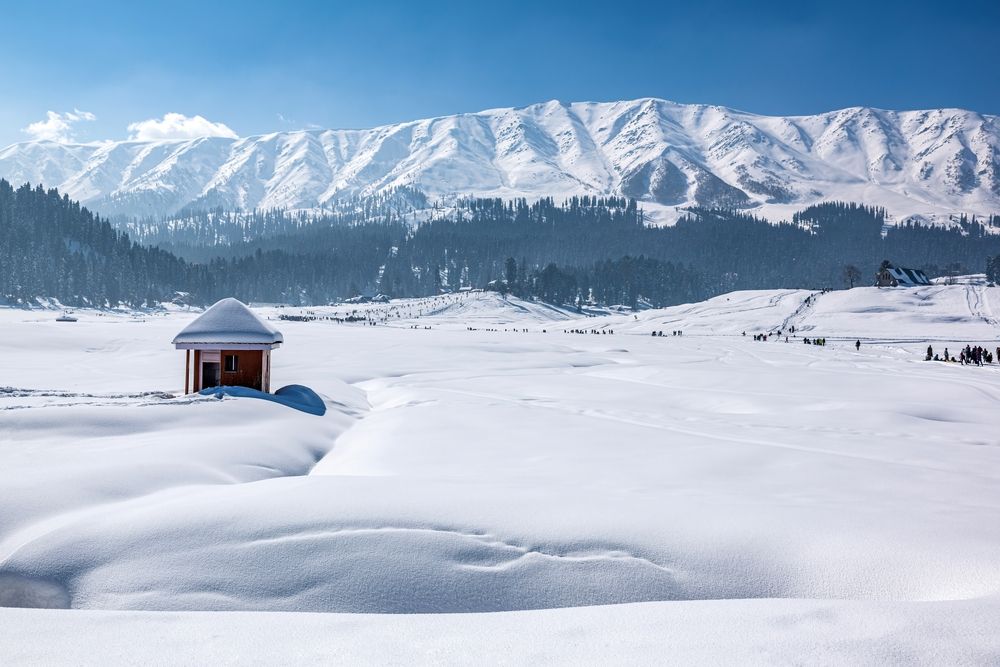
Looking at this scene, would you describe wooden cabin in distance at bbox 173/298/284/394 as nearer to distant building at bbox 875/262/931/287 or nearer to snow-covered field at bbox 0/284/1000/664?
snow-covered field at bbox 0/284/1000/664

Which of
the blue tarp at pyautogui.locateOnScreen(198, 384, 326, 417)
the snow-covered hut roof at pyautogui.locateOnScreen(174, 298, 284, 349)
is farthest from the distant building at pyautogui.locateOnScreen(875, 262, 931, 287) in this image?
the snow-covered hut roof at pyautogui.locateOnScreen(174, 298, 284, 349)

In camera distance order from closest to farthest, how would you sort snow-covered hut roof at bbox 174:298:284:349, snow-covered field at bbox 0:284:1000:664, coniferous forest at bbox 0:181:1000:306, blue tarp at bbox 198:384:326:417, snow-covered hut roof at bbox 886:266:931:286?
1. snow-covered field at bbox 0:284:1000:664
2. blue tarp at bbox 198:384:326:417
3. snow-covered hut roof at bbox 174:298:284:349
4. snow-covered hut roof at bbox 886:266:931:286
5. coniferous forest at bbox 0:181:1000:306

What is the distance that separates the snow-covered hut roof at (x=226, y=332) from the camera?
17.8 m

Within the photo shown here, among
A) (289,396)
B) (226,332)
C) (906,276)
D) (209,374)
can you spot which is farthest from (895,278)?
(209,374)

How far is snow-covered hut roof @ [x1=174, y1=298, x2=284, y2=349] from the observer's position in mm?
17844

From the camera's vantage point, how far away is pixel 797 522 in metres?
6.27

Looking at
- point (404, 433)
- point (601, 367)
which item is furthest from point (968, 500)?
point (601, 367)

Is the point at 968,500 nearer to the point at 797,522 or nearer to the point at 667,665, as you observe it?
the point at 797,522

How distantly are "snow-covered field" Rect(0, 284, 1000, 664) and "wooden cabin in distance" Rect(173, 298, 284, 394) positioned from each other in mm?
2885

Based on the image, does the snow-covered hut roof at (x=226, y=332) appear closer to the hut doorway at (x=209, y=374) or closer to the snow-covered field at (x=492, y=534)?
the hut doorway at (x=209, y=374)

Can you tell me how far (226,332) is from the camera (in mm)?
17922

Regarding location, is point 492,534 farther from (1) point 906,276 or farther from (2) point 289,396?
(1) point 906,276

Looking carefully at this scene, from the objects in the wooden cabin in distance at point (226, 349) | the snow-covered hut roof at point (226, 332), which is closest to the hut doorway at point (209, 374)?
the wooden cabin in distance at point (226, 349)

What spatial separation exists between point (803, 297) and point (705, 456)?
8528cm
